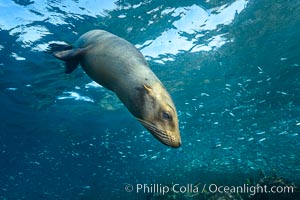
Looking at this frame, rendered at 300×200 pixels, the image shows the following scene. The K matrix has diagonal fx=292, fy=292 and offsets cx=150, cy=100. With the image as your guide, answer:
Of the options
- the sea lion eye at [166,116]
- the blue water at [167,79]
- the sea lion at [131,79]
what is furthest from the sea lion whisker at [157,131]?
the blue water at [167,79]

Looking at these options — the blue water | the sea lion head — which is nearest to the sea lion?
the sea lion head

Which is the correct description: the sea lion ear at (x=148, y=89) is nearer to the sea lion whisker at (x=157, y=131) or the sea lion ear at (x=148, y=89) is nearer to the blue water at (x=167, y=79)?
the sea lion whisker at (x=157, y=131)

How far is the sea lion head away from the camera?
8.59 ft

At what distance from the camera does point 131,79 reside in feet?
10.2

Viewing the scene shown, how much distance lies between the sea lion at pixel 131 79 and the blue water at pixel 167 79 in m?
7.20

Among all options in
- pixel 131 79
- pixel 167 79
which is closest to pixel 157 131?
pixel 131 79

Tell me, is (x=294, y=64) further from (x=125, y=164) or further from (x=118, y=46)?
(x=125, y=164)

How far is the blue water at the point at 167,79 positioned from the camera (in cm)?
1134

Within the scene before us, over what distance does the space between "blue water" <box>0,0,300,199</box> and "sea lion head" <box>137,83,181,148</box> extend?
8.52 m

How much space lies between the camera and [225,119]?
23.3 metres

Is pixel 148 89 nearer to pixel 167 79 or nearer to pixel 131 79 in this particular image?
pixel 131 79

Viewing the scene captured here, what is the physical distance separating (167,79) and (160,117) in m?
13.8

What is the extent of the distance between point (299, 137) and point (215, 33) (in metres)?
20.2

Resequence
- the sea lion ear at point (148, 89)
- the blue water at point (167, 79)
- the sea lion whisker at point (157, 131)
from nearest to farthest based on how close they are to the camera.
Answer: the sea lion whisker at point (157, 131) → the sea lion ear at point (148, 89) → the blue water at point (167, 79)
